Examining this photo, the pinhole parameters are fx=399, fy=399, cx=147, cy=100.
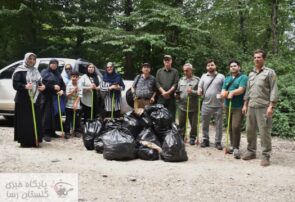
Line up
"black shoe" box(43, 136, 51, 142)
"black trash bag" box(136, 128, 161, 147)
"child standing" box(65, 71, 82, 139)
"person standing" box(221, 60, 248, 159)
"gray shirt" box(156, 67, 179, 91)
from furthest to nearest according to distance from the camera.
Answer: "child standing" box(65, 71, 82, 139)
"gray shirt" box(156, 67, 179, 91)
"black shoe" box(43, 136, 51, 142)
"person standing" box(221, 60, 248, 159)
"black trash bag" box(136, 128, 161, 147)

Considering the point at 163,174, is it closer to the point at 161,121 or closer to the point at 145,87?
the point at 161,121

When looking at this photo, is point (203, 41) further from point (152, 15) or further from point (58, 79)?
point (58, 79)

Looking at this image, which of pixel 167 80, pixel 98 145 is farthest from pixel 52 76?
pixel 167 80

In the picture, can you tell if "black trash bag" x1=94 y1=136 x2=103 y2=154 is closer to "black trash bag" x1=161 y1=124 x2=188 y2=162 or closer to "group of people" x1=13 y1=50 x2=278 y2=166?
"group of people" x1=13 y1=50 x2=278 y2=166

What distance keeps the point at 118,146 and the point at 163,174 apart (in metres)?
1.16

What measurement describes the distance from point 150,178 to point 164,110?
6.96 ft

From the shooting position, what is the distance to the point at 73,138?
9117 millimetres

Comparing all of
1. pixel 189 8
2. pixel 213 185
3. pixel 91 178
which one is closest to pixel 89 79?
pixel 91 178

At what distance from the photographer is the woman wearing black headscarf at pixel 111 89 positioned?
9.07 m

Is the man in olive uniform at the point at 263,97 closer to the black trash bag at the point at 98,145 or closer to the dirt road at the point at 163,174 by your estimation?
the dirt road at the point at 163,174

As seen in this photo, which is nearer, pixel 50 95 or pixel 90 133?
pixel 90 133

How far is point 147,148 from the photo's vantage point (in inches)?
283

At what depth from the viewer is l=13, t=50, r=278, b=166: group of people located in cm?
710

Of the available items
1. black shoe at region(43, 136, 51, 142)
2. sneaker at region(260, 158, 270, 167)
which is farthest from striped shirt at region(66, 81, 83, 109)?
sneaker at region(260, 158, 270, 167)
